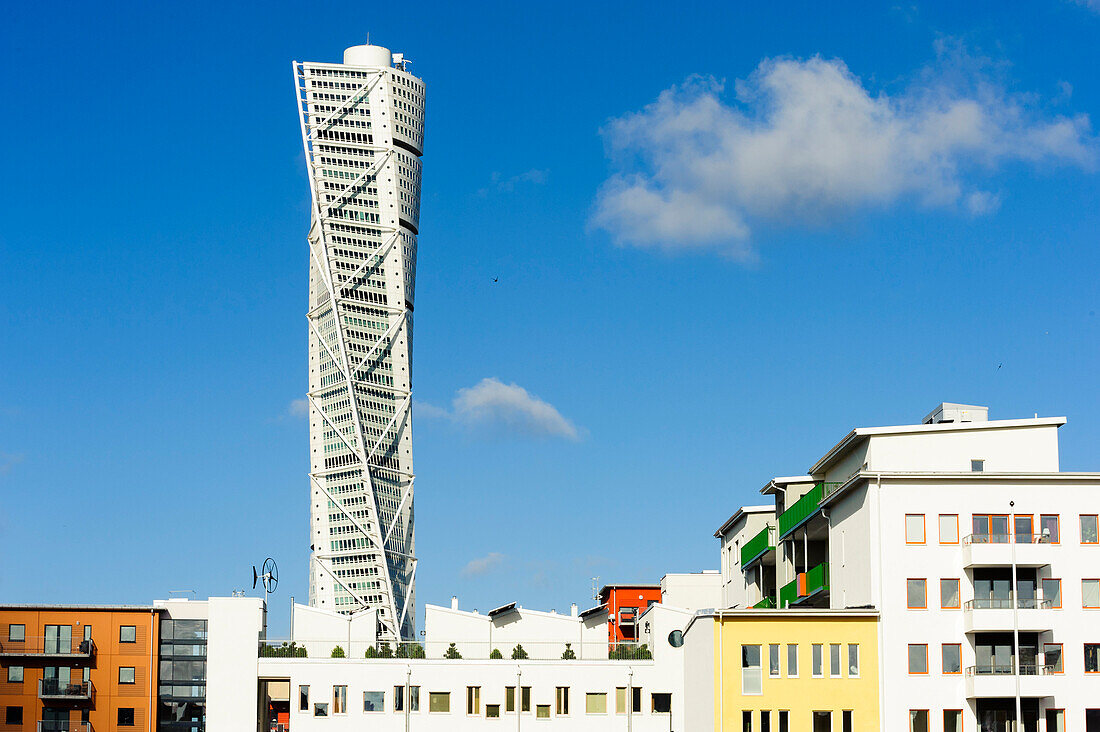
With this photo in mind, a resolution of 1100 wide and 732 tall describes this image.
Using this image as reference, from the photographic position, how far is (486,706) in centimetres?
8775

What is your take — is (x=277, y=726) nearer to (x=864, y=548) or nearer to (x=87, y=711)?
(x=87, y=711)

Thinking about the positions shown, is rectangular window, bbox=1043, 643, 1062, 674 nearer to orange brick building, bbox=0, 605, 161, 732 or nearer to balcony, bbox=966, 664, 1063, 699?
balcony, bbox=966, 664, 1063, 699

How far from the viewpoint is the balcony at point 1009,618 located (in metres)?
63.1

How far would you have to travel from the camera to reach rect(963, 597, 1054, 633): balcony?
63125mm

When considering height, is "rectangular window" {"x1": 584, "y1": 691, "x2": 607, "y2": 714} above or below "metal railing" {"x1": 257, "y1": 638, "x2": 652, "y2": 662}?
below

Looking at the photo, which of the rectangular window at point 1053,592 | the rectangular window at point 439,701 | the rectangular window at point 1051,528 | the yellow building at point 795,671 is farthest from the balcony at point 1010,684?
the rectangular window at point 439,701

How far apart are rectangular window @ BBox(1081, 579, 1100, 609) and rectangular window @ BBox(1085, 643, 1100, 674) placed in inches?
62.9

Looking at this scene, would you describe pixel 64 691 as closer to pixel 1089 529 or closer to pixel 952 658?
pixel 952 658

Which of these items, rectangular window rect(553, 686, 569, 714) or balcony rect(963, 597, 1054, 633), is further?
rectangular window rect(553, 686, 569, 714)

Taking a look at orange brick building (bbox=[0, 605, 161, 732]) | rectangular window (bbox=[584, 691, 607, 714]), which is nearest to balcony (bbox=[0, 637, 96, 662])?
orange brick building (bbox=[0, 605, 161, 732])

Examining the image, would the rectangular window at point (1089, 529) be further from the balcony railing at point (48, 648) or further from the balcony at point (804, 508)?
the balcony railing at point (48, 648)

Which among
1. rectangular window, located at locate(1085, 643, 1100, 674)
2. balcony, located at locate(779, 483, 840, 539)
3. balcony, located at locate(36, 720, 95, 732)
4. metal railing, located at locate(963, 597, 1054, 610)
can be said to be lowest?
balcony, located at locate(36, 720, 95, 732)

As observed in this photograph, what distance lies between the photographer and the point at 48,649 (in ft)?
328

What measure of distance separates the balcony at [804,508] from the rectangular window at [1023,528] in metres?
9.87
